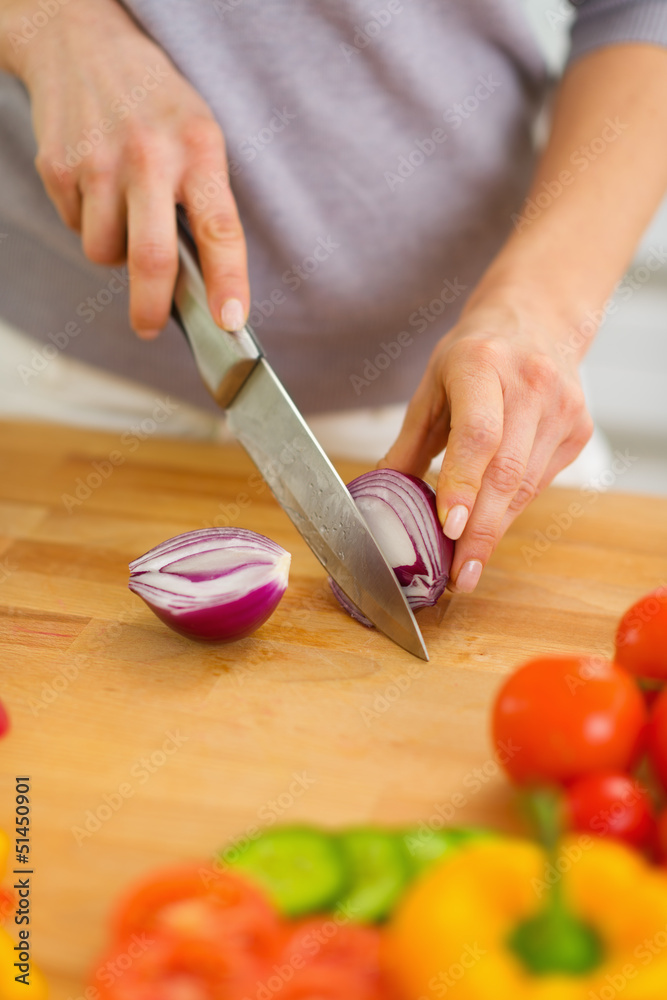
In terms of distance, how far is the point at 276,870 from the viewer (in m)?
0.67

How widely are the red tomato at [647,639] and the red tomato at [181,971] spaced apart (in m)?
0.50

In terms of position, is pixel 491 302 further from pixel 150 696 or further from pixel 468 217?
pixel 150 696


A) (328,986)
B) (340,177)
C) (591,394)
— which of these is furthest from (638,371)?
(328,986)

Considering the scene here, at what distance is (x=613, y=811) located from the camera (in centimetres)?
71

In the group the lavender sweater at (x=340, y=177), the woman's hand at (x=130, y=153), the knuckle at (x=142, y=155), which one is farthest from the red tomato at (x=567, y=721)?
the lavender sweater at (x=340, y=177)

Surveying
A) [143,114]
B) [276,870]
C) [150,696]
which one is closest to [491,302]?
[143,114]

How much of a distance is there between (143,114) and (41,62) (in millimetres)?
179

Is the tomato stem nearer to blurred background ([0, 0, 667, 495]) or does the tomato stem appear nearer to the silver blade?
the silver blade

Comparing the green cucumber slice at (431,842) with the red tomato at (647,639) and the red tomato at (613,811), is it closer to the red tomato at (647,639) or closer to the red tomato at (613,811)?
the red tomato at (613,811)

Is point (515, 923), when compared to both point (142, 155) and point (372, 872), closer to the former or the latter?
point (372, 872)

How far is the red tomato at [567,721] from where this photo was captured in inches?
30.0

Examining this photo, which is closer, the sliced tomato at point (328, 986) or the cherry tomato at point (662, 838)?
the sliced tomato at point (328, 986)

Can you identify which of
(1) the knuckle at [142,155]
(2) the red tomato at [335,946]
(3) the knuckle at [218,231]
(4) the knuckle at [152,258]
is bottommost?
(2) the red tomato at [335,946]

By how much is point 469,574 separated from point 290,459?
0.81 ft
